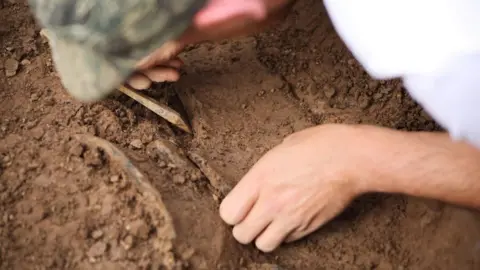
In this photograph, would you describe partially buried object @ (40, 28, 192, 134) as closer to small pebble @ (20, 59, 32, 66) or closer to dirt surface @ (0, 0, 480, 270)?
dirt surface @ (0, 0, 480, 270)

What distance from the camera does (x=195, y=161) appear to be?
140cm

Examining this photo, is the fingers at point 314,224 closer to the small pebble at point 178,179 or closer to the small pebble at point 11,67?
the small pebble at point 178,179

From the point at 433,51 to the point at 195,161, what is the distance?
1.91 ft

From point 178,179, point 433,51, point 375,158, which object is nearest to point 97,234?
point 178,179

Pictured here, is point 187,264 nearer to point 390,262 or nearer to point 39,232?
point 39,232

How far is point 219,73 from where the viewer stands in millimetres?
1625

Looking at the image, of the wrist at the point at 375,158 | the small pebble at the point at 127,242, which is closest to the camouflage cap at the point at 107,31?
the small pebble at the point at 127,242

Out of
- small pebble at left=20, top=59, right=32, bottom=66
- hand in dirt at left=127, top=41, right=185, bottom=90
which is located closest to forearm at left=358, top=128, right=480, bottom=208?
hand in dirt at left=127, top=41, right=185, bottom=90

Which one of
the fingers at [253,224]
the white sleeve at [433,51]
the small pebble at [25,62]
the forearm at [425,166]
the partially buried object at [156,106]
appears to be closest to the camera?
the white sleeve at [433,51]

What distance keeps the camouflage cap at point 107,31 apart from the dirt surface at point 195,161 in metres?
0.18

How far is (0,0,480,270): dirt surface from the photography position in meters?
1.20

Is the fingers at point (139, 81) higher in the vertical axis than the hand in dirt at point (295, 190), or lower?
higher

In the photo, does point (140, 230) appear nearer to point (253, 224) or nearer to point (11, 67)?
point (253, 224)

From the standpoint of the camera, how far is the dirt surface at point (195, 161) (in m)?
1.20
